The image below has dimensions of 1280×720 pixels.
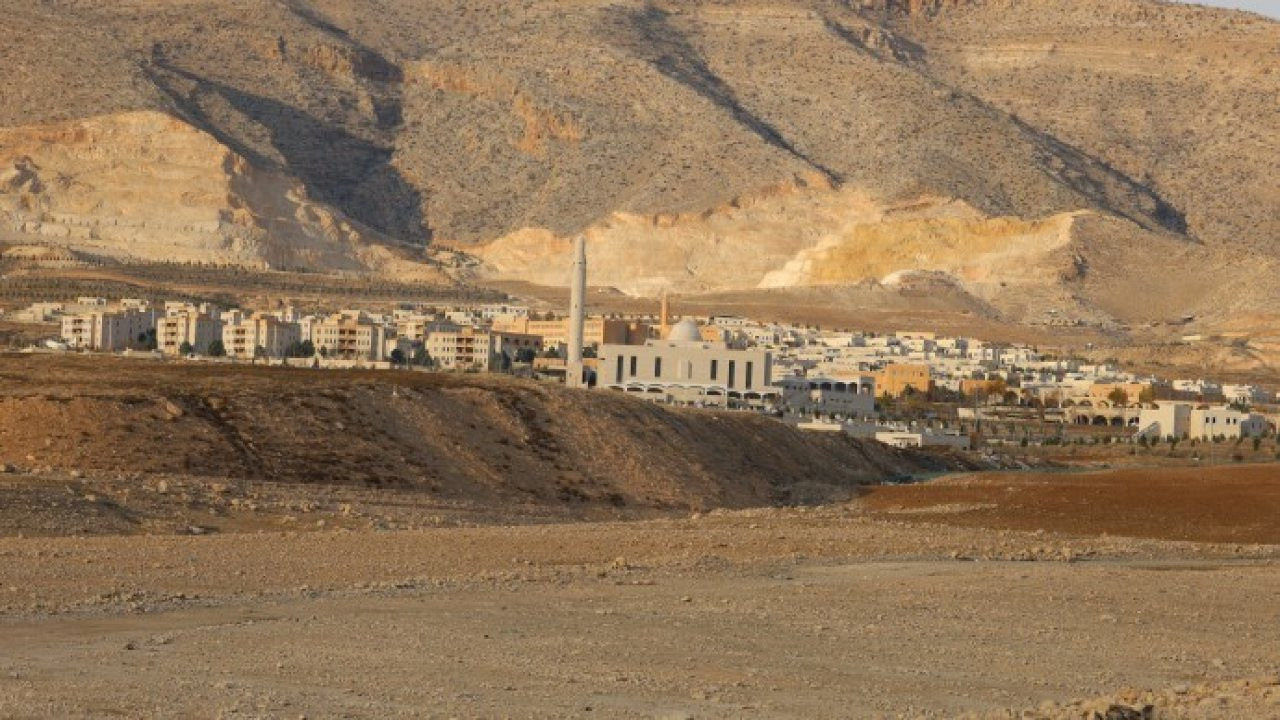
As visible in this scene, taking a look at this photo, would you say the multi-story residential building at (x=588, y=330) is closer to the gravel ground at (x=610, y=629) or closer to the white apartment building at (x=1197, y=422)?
the white apartment building at (x=1197, y=422)

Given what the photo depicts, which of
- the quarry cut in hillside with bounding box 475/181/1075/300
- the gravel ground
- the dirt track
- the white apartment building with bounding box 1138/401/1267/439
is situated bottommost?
the gravel ground

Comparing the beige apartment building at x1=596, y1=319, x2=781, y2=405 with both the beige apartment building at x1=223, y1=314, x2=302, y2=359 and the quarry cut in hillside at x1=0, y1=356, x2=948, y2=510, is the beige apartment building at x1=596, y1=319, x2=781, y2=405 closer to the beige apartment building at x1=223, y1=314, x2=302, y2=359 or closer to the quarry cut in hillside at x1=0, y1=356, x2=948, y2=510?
the beige apartment building at x1=223, y1=314, x2=302, y2=359

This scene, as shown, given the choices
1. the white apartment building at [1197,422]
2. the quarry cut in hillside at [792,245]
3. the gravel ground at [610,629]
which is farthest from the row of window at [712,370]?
the quarry cut in hillside at [792,245]

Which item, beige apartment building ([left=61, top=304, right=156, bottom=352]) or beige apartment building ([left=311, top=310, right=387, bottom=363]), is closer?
beige apartment building ([left=61, top=304, right=156, bottom=352])

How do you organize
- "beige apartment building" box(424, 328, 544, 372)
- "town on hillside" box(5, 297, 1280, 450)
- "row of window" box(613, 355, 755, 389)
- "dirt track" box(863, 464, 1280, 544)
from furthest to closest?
"beige apartment building" box(424, 328, 544, 372) → "row of window" box(613, 355, 755, 389) → "town on hillside" box(5, 297, 1280, 450) → "dirt track" box(863, 464, 1280, 544)

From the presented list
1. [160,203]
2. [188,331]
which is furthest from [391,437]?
[160,203]

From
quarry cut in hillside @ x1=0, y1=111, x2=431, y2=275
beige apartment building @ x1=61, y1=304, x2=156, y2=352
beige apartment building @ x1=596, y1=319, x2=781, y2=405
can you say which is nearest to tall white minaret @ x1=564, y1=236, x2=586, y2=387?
beige apartment building @ x1=596, y1=319, x2=781, y2=405

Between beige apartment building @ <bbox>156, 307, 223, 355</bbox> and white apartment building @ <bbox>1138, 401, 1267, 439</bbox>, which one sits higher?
beige apartment building @ <bbox>156, 307, 223, 355</bbox>
